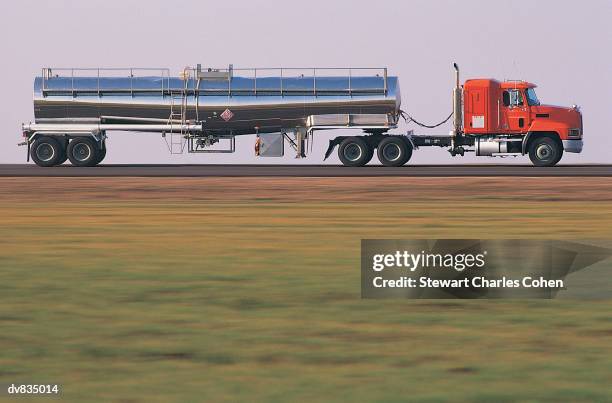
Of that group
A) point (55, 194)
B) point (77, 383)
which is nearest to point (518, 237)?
point (77, 383)

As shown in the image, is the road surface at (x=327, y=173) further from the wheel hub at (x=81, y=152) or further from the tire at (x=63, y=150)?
the tire at (x=63, y=150)

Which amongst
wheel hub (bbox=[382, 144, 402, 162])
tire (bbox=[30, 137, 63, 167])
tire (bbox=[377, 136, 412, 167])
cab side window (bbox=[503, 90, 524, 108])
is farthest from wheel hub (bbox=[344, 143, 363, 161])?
tire (bbox=[30, 137, 63, 167])

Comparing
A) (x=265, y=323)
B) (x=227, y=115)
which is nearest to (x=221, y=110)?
(x=227, y=115)

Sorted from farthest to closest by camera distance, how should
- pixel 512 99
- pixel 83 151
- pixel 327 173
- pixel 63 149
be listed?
1. pixel 63 149
2. pixel 83 151
3. pixel 512 99
4. pixel 327 173

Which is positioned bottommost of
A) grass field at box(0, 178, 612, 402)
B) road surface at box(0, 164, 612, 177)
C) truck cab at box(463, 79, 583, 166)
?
grass field at box(0, 178, 612, 402)

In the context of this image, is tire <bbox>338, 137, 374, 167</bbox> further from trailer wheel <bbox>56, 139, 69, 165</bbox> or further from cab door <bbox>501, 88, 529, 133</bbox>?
trailer wheel <bbox>56, 139, 69, 165</bbox>

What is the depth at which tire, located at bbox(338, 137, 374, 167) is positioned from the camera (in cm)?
4350

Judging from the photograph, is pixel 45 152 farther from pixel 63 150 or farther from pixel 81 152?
pixel 81 152

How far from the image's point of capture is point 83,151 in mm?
45156

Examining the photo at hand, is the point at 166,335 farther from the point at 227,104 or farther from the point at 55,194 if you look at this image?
the point at 227,104

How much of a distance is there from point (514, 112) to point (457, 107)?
2.27 metres

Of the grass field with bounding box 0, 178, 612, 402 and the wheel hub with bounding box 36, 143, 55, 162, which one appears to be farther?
the wheel hub with bounding box 36, 143, 55, 162

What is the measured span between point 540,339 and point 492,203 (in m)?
16.5

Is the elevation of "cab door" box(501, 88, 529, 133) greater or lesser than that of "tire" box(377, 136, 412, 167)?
greater
